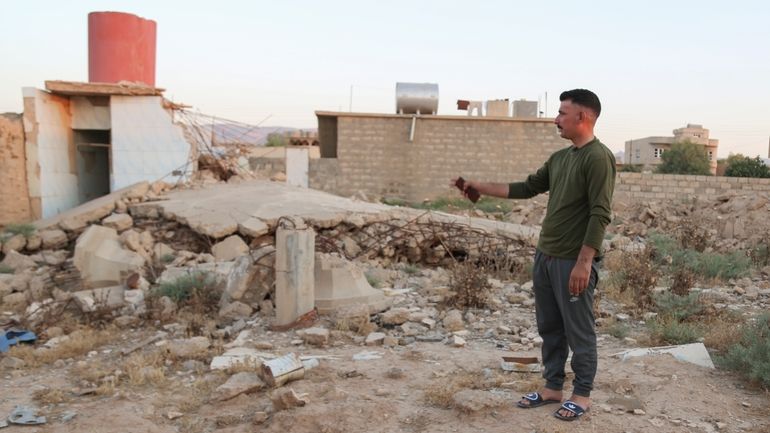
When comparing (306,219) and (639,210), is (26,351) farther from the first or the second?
(639,210)

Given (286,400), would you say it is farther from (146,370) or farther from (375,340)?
(375,340)

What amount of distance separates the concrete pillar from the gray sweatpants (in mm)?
2568

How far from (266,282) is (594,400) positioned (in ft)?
11.8

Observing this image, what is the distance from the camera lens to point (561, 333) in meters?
3.36

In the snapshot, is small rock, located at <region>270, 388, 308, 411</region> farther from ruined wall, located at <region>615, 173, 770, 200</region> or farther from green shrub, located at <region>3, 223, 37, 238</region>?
ruined wall, located at <region>615, 173, 770, 200</region>

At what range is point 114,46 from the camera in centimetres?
1190

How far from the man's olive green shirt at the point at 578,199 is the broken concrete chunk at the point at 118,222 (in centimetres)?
757

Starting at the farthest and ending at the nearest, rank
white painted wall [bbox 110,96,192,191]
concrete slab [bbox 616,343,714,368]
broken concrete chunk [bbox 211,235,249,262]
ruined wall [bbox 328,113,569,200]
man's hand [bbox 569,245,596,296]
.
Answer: ruined wall [bbox 328,113,569,200], white painted wall [bbox 110,96,192,191], broken concrete chunk [bbox 211,235,249,262], concrete slab [bbox 616,343,714,368], man's hand [bbox 569,245,596,296]

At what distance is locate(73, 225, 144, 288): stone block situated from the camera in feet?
26.5

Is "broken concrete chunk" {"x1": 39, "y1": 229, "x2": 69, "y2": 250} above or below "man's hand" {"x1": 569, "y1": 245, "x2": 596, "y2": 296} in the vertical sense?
below

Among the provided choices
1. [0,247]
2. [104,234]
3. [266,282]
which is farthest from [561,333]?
[0,247]

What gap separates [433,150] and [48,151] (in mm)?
11953

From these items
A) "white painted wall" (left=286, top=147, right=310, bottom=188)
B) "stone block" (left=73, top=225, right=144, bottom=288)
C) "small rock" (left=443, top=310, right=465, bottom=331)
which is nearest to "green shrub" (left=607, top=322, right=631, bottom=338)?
"small rock" (left=443, top=310, right=465, bottom=331)

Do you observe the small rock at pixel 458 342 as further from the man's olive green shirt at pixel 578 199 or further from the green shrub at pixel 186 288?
the green shrub at pixel 186 288
